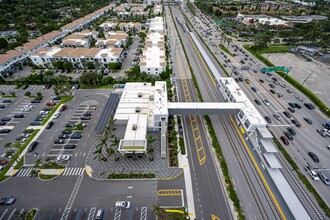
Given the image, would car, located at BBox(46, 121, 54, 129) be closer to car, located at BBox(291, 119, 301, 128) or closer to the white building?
the white building

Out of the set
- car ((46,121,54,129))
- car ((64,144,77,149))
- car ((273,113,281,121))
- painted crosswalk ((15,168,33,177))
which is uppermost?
car ((46,121,54,129))

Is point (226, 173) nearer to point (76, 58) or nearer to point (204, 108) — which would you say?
point (204, 108)

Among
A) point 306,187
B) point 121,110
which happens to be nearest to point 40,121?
point 121,110

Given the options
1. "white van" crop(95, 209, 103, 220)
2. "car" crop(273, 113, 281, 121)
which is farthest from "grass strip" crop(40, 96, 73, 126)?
"car" crop(273, 113, 281, 121)

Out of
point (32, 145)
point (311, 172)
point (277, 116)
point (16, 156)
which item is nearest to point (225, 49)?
point (277, 116)

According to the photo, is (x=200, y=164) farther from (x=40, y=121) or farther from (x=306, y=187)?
(x=40, y=121)

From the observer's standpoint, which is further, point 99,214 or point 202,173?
point 202,173
